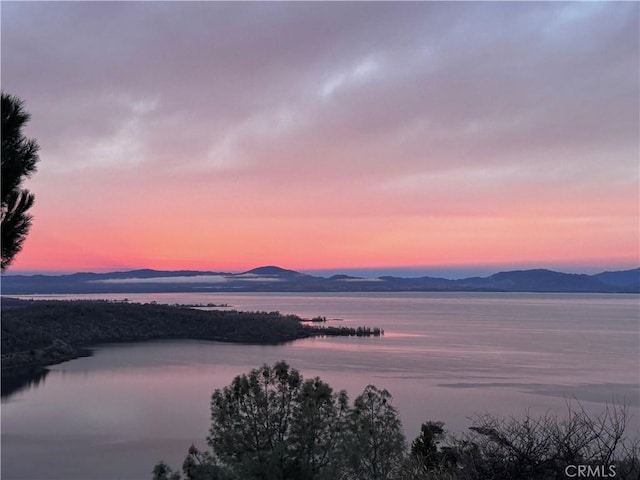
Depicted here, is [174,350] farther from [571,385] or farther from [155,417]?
[571,385]

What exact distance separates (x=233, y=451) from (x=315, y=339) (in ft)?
Answer: 146

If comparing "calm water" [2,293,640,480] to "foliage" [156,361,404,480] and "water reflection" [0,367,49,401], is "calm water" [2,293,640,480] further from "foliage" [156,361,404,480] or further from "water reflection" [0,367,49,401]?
"foliage" [156,361,404,480]

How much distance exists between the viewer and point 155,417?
23797 millimetres

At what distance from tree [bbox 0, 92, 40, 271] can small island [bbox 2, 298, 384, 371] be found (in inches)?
1517

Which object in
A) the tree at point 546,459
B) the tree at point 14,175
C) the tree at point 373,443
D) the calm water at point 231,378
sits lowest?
the calm water at point 231,378

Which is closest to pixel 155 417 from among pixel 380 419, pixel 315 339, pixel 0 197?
pixel 380 419

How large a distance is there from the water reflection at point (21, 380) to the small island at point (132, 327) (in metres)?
6.58

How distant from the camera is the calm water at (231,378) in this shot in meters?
19.7

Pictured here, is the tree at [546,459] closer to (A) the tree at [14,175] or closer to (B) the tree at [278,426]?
(B) the tree at [278,426]

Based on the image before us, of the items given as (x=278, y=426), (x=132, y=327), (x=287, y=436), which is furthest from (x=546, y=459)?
(x=132, y=327)

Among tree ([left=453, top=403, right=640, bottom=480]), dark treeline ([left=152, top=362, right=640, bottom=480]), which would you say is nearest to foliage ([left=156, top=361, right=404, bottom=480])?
dark treeline ([left=152, top=362, right=640, bottom=480])

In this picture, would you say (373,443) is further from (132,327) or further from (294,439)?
(132,327)

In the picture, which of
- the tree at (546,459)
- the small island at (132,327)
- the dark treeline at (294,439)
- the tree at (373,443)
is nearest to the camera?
the tree at (546,459)

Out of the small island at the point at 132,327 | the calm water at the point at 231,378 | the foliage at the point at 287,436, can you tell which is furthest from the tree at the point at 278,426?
the small island at the point at 132,327
